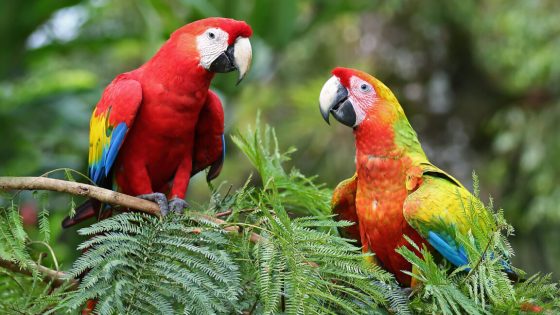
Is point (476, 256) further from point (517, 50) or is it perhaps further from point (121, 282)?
point (517, 50)

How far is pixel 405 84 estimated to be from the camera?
4500 mm

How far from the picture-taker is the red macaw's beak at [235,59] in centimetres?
170

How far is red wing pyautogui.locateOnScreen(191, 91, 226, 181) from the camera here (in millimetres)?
1836

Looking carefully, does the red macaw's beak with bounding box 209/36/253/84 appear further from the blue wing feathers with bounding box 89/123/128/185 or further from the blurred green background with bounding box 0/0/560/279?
the blurred green background with bounding box 0/0/560/279

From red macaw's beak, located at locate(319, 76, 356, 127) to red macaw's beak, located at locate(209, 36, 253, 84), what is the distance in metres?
0.20

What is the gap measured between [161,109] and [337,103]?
428 mm

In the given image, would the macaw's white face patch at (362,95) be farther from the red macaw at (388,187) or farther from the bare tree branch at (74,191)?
the bare tree branch at (74,191)

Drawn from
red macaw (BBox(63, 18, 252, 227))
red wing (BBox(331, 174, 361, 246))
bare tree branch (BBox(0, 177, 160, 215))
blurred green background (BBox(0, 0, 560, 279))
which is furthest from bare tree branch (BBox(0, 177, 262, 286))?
blurred green background (BBox(0, 0, 560, 279))

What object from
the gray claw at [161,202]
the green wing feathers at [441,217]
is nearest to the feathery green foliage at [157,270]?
the gray claw at [161,202]

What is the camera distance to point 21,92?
148 inches

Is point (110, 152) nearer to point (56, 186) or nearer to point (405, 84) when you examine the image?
point (56, 186)

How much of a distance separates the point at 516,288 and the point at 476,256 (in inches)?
4.0

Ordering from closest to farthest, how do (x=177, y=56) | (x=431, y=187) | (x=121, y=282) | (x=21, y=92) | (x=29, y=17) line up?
(x=121, y=282) < (x=431, y=187) < (x=177, y=56) < (x=21, y=92) < (x=29, y=17)

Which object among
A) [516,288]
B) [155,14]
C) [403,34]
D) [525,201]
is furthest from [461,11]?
[516,288]
